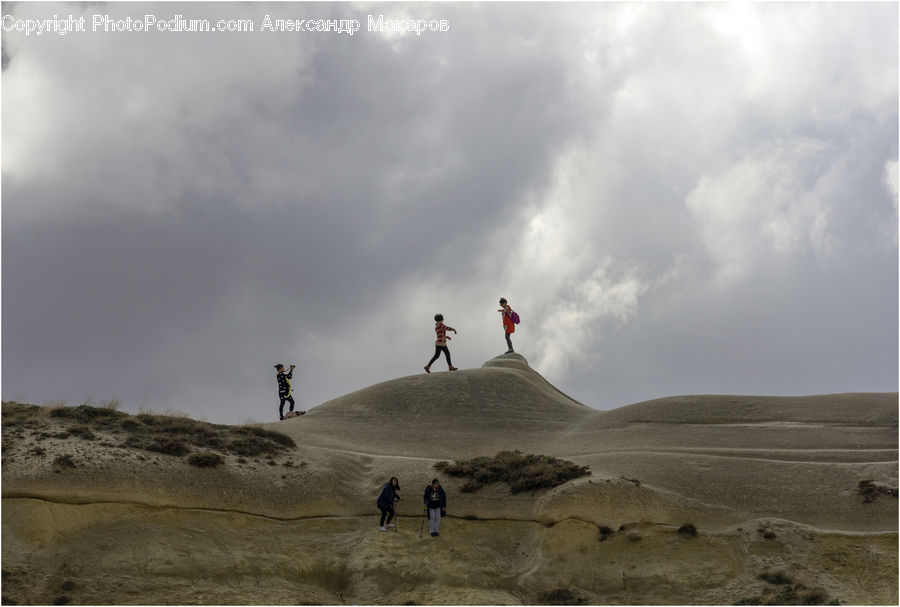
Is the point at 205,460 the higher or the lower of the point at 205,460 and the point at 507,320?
the lower

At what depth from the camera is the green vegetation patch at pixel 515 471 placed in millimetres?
27344

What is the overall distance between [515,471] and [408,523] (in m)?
4.61

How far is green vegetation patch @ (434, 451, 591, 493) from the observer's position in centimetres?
2734

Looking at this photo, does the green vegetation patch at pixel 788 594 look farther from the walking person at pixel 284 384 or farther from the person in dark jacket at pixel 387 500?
the walking person at pixel 284 384

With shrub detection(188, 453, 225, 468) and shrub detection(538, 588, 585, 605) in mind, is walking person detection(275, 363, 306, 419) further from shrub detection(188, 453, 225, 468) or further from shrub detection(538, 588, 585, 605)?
shrub detection(538, 588, 585, 605)

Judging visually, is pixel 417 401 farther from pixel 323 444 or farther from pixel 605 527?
pixel 605 527

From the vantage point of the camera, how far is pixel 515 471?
93.5ft

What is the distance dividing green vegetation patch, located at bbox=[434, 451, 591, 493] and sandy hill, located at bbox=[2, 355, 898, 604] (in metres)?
0.45

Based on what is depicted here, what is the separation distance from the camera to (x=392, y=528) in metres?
25.8

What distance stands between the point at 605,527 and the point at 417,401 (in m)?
17.8

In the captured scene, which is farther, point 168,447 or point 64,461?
point 168,447

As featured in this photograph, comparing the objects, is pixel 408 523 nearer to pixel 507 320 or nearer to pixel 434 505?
pixel 434 505

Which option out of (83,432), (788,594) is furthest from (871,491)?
(83,432)

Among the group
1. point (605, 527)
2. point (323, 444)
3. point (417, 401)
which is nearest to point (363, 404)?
point (417, 401)
